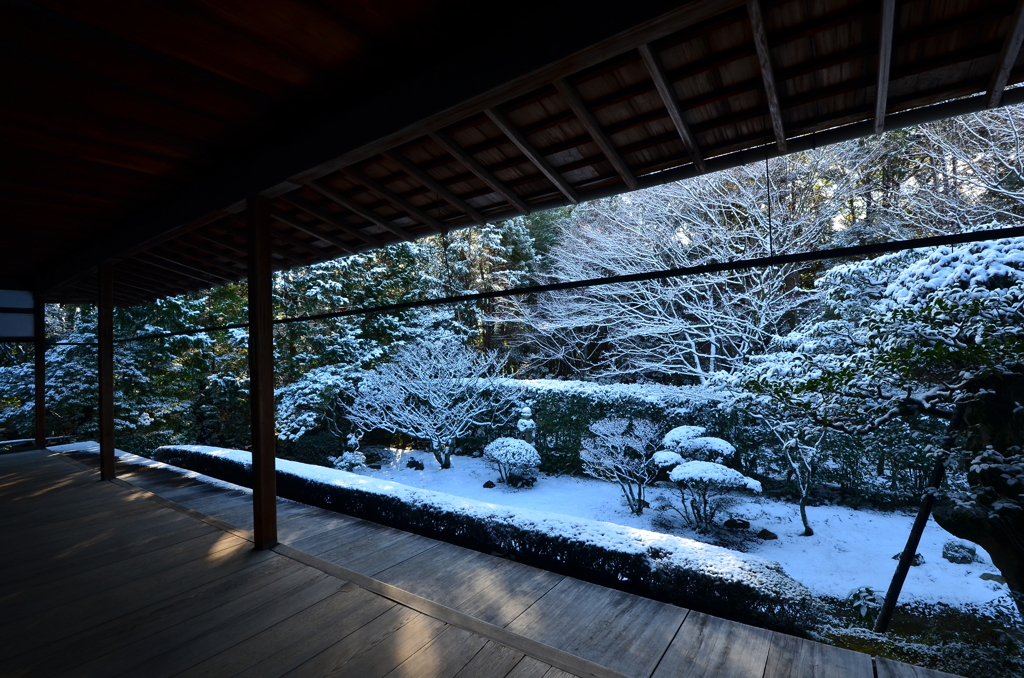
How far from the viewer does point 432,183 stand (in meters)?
2.39

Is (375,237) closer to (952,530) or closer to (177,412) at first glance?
(952,530)

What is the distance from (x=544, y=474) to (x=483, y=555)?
472cm

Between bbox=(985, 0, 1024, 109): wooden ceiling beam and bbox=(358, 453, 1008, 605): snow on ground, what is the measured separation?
3.07 metres

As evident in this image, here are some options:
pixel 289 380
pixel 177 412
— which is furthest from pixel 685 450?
pixel 177 412

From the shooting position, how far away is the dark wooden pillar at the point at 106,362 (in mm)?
4219

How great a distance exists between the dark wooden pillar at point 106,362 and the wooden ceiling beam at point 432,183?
3551mm

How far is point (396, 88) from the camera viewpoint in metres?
1.85

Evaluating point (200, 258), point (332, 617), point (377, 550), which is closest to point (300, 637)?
point (332, 617)

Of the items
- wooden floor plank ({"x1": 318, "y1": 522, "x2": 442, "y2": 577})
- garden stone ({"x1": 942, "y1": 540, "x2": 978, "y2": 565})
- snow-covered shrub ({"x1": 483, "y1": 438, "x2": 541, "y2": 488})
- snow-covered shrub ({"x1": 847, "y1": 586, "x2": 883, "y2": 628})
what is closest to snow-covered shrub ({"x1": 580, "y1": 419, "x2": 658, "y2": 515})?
snow-covered shrub ({"x1": 483, "y1": 438, "x2": 541, "y2": 488})

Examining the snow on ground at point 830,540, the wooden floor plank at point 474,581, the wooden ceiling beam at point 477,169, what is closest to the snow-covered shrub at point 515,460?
the snow on ground at point 830,540

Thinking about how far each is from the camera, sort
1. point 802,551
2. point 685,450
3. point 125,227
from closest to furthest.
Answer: point 125,227 → point 802,551 → point 685,450

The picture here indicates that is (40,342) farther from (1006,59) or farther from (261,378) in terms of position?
(1006,59)

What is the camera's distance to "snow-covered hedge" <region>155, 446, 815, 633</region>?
7.48 feet

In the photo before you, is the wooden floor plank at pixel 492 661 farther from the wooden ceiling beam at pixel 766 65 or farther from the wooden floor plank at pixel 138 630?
the wooden ceiling beam at pixel 766 65
